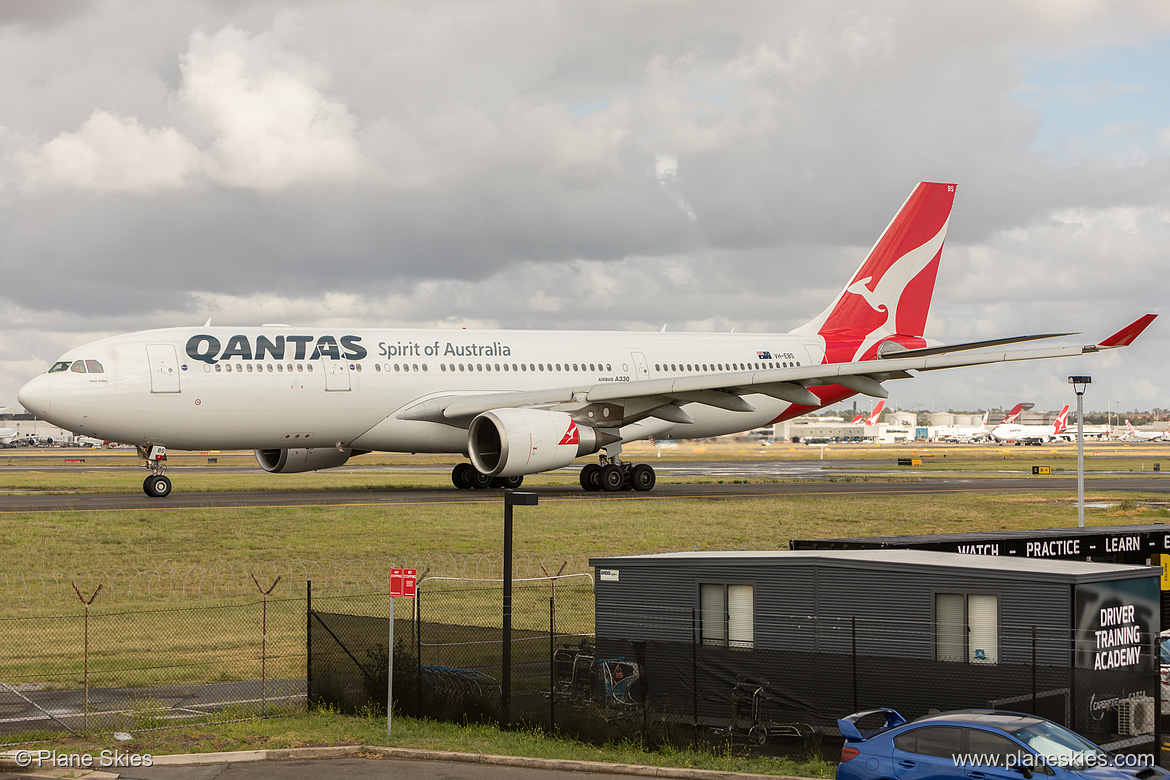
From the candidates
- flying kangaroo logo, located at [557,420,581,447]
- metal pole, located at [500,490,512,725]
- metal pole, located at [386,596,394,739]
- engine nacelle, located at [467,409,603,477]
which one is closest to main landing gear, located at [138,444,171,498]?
engine nacelle, located at [467,409,603,477]

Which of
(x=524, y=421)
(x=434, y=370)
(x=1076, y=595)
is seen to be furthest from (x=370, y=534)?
(x=1076, y=595)

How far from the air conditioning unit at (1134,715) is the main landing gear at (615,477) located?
3202 centimetres

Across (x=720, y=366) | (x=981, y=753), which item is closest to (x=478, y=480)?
(x=720, y=366)

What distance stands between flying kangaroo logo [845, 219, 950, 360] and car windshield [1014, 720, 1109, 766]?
41.9 meters

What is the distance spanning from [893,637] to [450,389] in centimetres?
2904

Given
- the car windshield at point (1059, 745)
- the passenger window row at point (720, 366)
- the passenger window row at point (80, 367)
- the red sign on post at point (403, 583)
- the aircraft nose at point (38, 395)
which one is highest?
the passenger window row at point (720, 366)

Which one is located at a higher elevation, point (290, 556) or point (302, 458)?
point (302, 458)

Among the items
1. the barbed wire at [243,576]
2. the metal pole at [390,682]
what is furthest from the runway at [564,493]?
the metal pole at [390,682]

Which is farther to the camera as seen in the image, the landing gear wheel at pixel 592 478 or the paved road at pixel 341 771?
the landing gear wheel at pixel 592 478

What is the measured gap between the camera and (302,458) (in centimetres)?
4616

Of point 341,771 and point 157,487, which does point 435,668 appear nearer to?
point 341,771

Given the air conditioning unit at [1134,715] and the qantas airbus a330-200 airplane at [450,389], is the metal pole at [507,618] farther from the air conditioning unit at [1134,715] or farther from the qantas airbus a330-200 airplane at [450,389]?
the qantas airbus a330-200 airplane at [450,389]

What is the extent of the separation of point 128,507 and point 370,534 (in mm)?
9842

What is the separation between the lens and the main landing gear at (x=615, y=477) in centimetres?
4656
